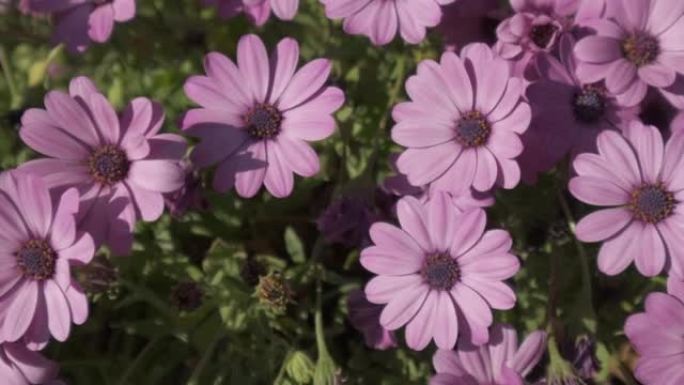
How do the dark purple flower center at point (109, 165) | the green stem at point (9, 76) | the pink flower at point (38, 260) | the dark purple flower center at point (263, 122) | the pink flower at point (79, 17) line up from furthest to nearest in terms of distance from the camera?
the green stem at point (9, 76) < the pink flower at point (79, 17) < the dark purple flower center at point (263, 122) < the dark purple flower center at point (109, 165) < the pink flower at point (38, 260)

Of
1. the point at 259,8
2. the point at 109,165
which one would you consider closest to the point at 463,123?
the point at 259,8

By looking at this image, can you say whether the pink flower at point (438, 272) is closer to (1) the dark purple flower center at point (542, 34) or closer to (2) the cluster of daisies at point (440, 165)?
(2) the cluster of daisies at point (440, 165)

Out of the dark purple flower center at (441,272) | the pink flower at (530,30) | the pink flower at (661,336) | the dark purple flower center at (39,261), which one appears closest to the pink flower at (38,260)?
the dark purple flower center at (39,261)

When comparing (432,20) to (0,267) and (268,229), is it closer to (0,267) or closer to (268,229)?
(268,229)

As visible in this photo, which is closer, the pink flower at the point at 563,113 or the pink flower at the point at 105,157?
the pink flower at the point at 105,157

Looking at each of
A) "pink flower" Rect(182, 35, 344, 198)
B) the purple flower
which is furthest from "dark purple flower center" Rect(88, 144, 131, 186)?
the purple flower
